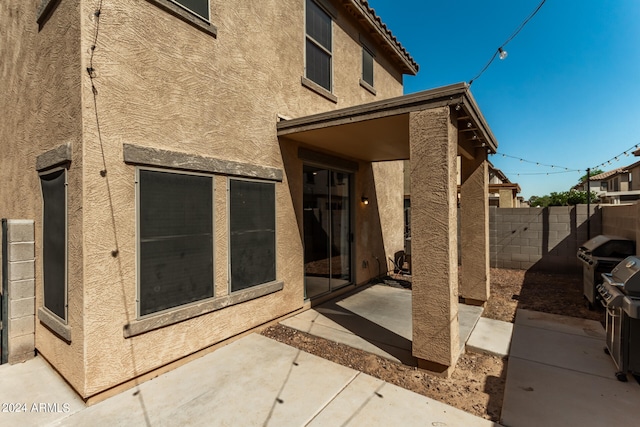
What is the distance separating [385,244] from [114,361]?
6978 mm

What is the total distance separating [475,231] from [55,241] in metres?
6.78

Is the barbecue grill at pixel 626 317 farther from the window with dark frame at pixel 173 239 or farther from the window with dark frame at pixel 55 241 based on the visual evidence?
the window with dark frame at pixel 55 241

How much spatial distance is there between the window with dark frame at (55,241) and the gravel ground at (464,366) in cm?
271

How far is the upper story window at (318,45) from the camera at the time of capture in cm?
602

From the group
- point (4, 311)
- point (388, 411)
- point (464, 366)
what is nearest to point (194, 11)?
point (4, 311)

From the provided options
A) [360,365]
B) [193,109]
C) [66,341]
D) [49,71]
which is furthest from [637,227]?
[49,71]

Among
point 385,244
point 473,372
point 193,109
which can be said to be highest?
point 193,109

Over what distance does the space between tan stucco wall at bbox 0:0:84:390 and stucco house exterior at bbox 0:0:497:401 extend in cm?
3

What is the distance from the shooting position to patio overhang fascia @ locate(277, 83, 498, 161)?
3.50 m

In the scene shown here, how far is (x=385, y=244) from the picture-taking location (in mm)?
8664

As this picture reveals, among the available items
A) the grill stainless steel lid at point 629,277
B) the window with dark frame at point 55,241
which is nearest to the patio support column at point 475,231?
the grill stainless steel lid at point 629,277

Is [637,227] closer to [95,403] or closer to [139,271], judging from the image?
[139,271]

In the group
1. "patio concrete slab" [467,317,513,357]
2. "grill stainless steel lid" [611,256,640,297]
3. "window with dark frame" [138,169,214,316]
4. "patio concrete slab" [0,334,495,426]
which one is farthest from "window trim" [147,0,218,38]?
"grill stainless steel lid" [611,256,640,297]

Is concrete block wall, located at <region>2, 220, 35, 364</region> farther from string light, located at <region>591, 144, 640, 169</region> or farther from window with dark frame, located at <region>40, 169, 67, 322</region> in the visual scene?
string light, located at <region>591, 144, 640, 169</region>
